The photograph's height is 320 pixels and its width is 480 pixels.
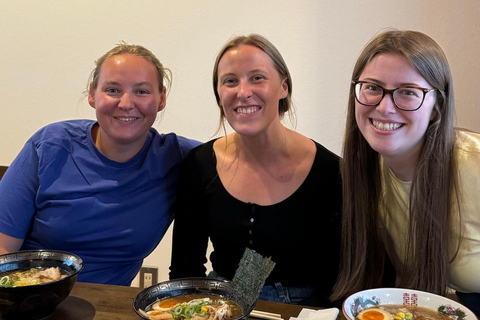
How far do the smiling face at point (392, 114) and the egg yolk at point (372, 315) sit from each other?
52 centimetres

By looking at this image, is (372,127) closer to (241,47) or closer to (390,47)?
(390,47)

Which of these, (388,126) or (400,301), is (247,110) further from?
(400,301)

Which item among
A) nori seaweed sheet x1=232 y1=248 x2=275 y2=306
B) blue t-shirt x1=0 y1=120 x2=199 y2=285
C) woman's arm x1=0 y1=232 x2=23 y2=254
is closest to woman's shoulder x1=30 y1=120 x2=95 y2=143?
blue t-shirt x1=0 y1=120 x2=199 y2=285

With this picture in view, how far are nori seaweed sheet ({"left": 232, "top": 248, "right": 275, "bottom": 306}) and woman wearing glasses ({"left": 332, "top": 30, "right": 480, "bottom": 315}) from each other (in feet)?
1.72

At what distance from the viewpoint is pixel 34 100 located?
309cm

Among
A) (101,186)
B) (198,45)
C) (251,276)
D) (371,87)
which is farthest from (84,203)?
(198,45)

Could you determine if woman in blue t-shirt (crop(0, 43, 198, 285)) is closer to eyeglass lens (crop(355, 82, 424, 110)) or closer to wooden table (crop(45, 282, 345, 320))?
wooden table (crop(45, 282, 345, 320))

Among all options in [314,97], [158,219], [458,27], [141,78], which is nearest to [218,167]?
[158,219]

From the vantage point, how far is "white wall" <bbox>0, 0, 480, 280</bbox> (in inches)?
99.3

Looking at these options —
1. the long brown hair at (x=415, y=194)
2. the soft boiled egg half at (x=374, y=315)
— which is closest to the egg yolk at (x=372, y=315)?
the soft boiled egg half at (x=374, y=315)

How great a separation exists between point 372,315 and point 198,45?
6.95 feet

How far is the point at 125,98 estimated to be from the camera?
1.71m

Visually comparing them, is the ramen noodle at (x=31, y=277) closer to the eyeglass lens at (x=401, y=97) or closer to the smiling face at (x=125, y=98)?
the smiling face at (x=125, y=98)

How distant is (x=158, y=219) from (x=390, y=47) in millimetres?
1033
